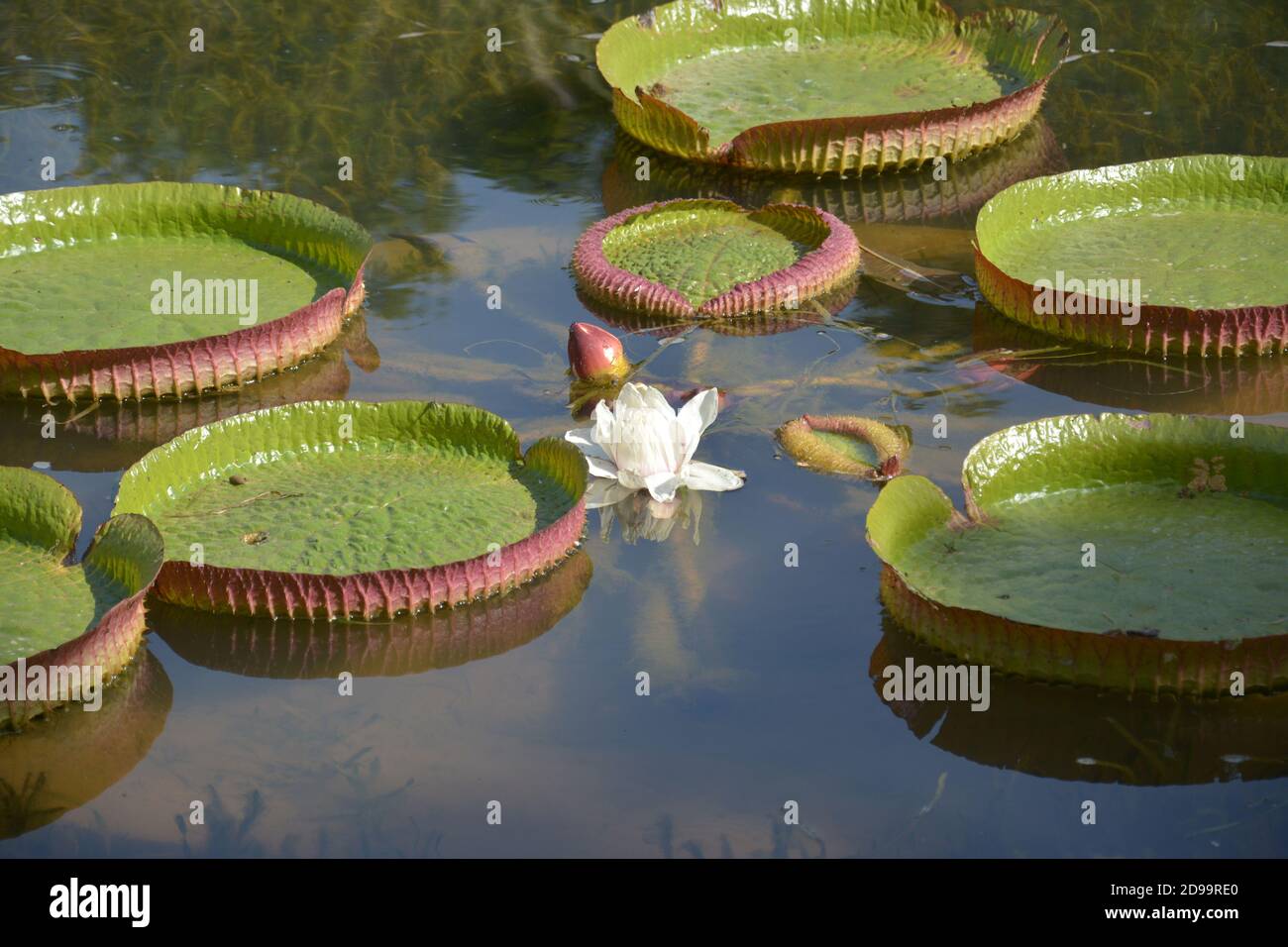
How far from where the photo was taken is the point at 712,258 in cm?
755

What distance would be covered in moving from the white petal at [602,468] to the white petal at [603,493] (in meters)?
0.03

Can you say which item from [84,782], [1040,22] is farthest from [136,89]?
[84,782]

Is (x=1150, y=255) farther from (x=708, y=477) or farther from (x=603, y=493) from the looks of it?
(x=603, y=493)

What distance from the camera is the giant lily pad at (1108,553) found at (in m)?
4.65

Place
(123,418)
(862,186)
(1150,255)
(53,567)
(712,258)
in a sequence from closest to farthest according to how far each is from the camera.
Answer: (53,567)
(123,418)
(1150,255)
(712,258)
(862,186)

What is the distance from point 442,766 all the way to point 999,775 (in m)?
1.54

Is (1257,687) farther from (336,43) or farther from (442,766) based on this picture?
(336,43)

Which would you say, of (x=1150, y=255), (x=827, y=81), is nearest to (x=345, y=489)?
(x=1150, y=255)

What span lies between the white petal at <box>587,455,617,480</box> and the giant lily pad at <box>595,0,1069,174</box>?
123 inches

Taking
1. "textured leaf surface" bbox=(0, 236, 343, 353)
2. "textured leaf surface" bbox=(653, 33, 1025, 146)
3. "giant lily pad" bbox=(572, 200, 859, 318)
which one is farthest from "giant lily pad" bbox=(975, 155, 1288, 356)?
"textured leaf surface" bbox=(0, 236, 343, 353)

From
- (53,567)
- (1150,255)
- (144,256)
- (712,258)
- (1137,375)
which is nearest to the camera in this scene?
(53,567)

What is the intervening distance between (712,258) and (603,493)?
2.03 metres

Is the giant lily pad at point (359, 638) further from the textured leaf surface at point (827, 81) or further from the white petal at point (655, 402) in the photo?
the textured leaf surface at point (827, 81)

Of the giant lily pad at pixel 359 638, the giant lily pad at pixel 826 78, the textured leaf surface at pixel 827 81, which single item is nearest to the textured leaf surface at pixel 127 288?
the giant lily pad at pixel 359 638
